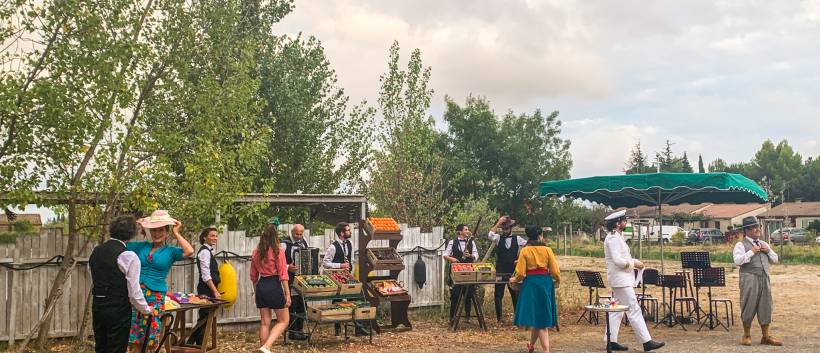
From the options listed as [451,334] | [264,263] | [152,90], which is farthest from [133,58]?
[451,334]

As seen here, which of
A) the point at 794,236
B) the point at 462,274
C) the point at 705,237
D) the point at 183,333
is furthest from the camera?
the point at 705,237

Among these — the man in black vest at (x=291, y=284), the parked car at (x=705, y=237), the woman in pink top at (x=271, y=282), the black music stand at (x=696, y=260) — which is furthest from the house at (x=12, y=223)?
the parked car at (x=705, y=237)

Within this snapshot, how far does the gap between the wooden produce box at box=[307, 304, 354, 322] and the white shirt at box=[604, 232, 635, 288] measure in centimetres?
345

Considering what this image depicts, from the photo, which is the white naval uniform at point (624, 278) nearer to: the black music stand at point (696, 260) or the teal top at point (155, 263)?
the black music stand at point (696, 260)

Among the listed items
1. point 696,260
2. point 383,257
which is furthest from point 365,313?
point 696,260

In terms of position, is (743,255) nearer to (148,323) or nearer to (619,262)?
(619,262)

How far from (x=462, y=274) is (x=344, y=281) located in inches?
78.7

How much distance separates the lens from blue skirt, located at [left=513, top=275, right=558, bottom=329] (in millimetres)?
9039

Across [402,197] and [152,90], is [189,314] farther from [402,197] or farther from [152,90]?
[402,197]

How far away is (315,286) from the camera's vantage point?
33.4 feet

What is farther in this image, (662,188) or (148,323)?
(662,188)

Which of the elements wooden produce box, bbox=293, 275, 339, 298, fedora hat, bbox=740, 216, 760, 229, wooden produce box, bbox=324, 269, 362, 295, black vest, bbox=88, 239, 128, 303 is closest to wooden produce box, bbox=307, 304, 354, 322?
wooden produce box, bbox=293, 275, 339, 298

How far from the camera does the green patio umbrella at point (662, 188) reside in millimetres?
12008

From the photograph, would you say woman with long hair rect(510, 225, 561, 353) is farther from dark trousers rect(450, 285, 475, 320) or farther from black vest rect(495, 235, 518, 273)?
black vest rect(495, 235, 518, 273)
